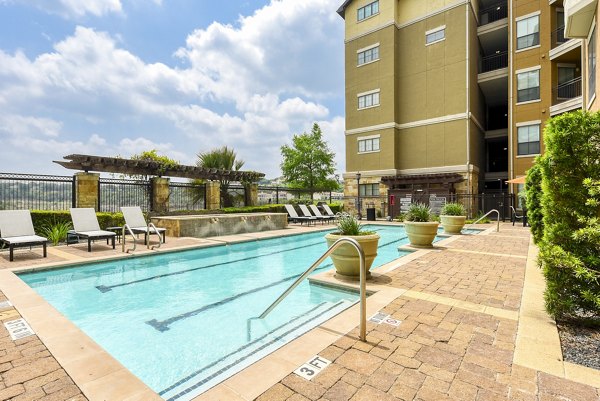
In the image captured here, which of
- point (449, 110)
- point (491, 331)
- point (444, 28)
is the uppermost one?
point (444, 28)

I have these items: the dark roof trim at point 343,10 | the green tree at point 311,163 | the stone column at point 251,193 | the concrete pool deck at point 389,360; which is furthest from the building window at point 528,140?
the concrete pool deck at point 389,360

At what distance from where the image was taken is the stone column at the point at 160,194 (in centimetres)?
1450

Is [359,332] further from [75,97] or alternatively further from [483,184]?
[483,184]

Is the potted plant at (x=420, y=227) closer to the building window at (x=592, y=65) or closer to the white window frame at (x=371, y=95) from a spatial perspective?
the building window at (x=592, y=65)

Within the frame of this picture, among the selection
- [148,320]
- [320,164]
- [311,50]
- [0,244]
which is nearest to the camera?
[148,320]

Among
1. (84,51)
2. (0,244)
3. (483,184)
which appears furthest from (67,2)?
(483,184)

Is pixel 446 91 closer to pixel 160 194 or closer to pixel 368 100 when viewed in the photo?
pixel 368 100

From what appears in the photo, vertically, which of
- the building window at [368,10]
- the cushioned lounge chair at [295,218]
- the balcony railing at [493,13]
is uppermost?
the building window at [368,10]

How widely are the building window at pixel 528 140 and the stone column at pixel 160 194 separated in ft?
71.9

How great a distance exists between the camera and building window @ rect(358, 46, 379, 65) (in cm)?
2453

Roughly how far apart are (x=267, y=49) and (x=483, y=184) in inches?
783

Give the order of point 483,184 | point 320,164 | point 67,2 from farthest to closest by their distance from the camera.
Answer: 1. point 320,164
2. point 483,184
3. point 67,2

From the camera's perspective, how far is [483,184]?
980 inches

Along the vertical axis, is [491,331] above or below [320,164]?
below
